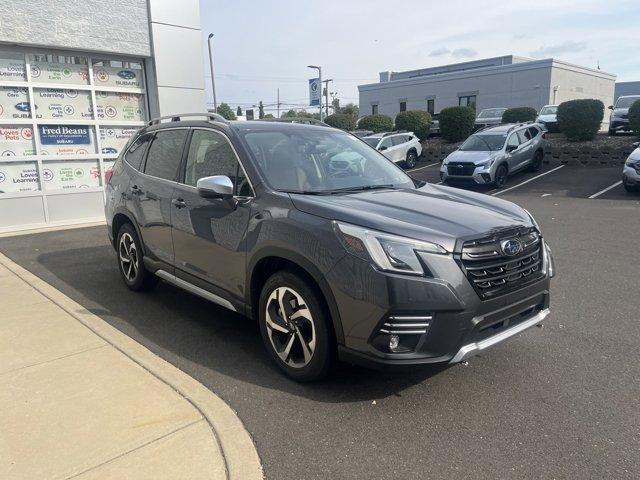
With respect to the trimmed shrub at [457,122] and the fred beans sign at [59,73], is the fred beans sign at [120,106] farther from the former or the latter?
the trimmed shrub at [457,122]

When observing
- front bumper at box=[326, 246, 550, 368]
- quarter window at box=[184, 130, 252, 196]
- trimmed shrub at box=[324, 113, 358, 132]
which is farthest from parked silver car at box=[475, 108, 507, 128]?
front bumper at box=[326, 246, 550, 368]

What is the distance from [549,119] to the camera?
2497cm

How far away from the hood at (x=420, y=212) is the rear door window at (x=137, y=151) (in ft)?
8.41

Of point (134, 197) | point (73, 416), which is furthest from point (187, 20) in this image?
point (73, 416)

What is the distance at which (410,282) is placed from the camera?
9.62 feet

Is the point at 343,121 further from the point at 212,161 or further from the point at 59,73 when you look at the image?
the point at 212,161

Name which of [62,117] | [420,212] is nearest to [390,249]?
[420,212]

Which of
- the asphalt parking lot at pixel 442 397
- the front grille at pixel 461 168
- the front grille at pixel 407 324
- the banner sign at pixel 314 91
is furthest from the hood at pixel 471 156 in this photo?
the banner sign at pixel 314 91

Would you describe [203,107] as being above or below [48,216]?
above

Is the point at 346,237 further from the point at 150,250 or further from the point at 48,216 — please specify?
the point at 48,216

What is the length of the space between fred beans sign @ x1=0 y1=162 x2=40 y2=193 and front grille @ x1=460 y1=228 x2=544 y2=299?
9.14m

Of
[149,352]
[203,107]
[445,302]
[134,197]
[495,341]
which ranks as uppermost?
[203,107]

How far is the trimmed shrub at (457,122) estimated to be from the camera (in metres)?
23.7

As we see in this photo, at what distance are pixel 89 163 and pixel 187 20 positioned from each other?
→ 3551 millimetres
